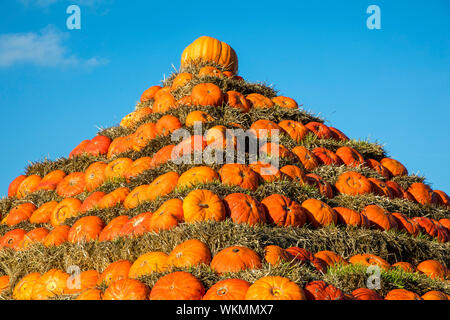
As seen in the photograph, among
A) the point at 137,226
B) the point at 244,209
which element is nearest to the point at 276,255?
the point at 244,209

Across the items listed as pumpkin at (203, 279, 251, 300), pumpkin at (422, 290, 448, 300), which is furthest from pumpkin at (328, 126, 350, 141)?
pumpkin at (203, 279, 251, 300)

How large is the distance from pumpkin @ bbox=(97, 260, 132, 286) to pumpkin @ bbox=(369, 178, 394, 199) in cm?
463

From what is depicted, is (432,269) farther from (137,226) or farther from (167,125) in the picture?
(167,125)

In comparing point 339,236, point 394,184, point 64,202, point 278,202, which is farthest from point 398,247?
point 64,202

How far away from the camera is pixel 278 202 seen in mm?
7461

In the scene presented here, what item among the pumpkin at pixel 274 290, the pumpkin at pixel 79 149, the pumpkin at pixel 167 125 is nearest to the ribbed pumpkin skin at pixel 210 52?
the pumpkin at pixel 79 149

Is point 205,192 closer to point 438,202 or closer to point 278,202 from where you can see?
point 278,202

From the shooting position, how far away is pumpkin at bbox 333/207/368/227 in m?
8.05

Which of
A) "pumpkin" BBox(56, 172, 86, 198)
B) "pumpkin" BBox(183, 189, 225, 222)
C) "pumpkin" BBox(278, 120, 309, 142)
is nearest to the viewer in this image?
"pumpkin" BBox(183, 189, 225, 222)

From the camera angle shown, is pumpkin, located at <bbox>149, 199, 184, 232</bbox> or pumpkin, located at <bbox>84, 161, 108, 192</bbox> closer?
pumpkin, located at <bbox>149, 199, 184, 232</bbox>

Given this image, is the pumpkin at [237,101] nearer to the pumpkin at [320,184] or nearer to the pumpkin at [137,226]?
the pumpkin at [320,184]

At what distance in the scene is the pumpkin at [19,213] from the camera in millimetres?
9914

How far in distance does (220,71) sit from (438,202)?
4.96 meters

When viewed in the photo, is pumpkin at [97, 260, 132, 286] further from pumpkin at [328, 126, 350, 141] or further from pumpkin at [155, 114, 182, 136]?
pumpkin at [328, 126, 350, 141]
